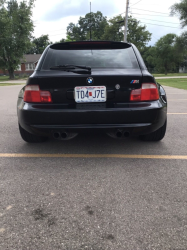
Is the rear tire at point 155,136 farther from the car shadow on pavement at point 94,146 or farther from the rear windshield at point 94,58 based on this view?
the rear windshield at point 94,58

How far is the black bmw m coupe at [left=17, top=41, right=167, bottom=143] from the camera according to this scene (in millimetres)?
2771

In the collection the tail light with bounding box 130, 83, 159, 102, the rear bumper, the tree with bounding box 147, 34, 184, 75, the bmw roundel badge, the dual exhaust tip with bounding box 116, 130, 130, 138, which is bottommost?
the dual exhaust tip with bounding box 116, 130, 130, 138

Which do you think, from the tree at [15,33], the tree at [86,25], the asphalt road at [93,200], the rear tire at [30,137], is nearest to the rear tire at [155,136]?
the asphalt road at [93,200]

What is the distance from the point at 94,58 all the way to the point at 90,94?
62 centimetres

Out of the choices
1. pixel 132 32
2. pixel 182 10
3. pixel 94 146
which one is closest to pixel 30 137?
pixel 94 146

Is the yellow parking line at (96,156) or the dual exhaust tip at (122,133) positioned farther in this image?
the yellow parking line at (96,156)

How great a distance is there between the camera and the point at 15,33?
40125 millimetres

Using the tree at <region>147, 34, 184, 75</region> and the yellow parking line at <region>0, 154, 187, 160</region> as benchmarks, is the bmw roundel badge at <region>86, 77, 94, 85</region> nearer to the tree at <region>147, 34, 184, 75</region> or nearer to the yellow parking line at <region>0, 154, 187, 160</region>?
the yellow parking line at <region>0, 154, 187, 160</region>

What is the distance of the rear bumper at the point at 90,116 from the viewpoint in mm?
2777

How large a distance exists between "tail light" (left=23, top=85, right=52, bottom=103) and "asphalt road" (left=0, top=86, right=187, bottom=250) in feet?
2.47

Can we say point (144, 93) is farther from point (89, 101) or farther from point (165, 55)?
point (165, 55)

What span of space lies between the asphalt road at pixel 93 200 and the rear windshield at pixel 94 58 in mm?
1166

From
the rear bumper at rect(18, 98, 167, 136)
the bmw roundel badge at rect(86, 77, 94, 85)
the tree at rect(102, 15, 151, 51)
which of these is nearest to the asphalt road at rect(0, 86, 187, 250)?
the rear bumper at rect(18, 98, 167, 136)

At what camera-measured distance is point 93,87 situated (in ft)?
9.04
